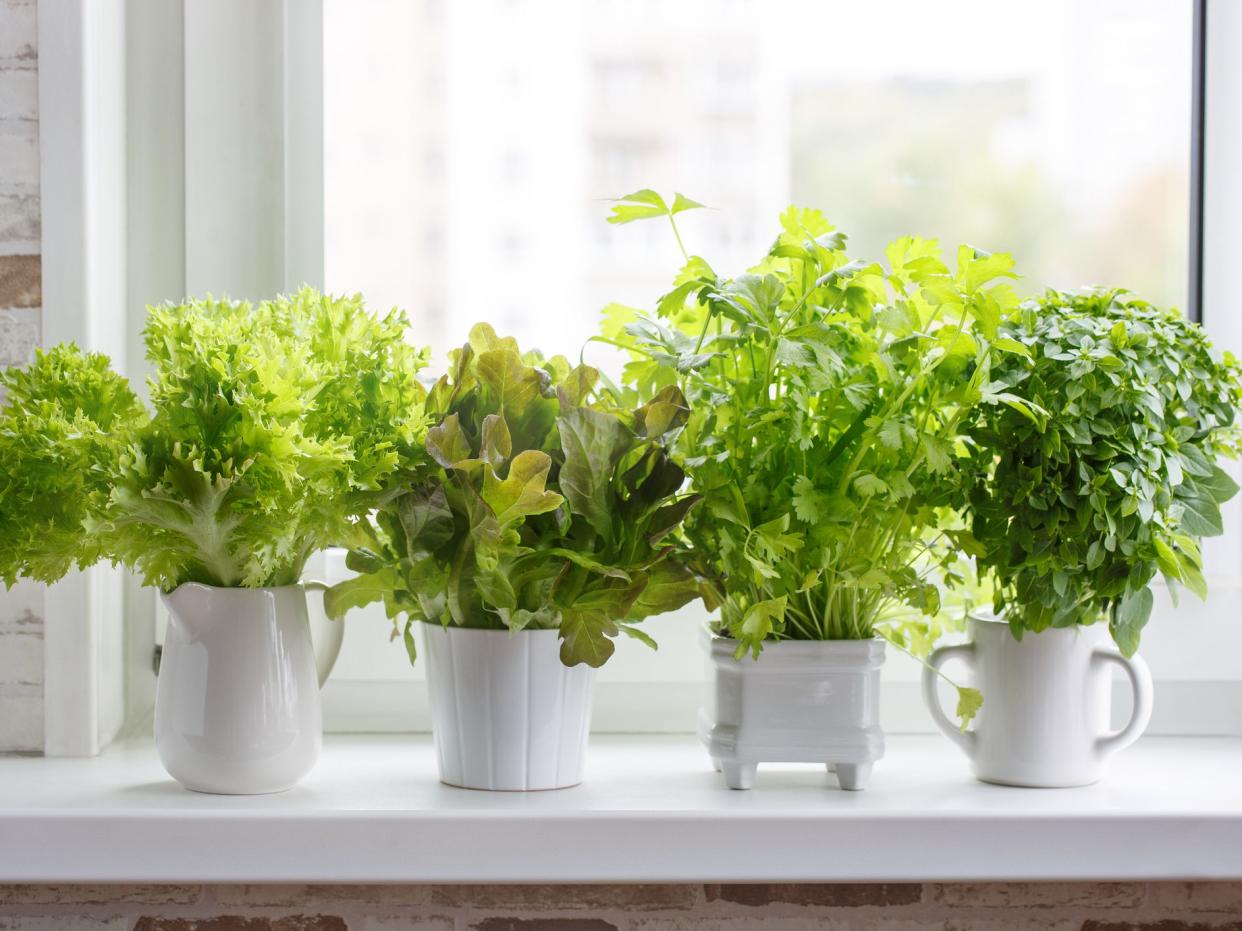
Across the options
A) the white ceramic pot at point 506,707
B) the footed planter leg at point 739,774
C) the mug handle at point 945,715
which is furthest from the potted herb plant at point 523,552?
the mug handle at point 945,715

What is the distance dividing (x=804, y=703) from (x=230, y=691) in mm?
425

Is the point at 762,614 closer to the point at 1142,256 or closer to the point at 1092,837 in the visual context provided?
the point at 1092,837

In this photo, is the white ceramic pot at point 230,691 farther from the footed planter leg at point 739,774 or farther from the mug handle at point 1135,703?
the mug handle at point 1135,703

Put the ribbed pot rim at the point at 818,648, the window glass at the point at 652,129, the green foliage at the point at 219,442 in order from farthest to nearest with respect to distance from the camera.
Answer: the window glass at the point at 652,129 < the ribbed pot rim at the point at 818,648 < the green foliage at the point at 219,442

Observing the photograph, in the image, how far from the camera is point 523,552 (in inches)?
33.0

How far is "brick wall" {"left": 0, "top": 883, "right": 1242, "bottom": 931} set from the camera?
3.08ft

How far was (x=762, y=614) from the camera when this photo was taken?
0.84 metres

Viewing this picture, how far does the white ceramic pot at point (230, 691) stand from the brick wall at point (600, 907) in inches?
5.4

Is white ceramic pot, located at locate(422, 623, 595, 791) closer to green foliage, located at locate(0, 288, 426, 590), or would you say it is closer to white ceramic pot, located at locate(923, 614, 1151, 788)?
green foliage, located at locate(0, 288, 426, 590)

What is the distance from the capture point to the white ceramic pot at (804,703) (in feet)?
2.95

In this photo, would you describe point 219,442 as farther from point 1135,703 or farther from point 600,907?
point 1135,703

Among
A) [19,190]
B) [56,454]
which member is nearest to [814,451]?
[56,454]

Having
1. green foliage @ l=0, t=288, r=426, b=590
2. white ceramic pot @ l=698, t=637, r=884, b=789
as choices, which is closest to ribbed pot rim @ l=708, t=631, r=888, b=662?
white ceramic pot @ l=698, t=637, r=884, b=789

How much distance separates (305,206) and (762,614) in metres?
0.63
